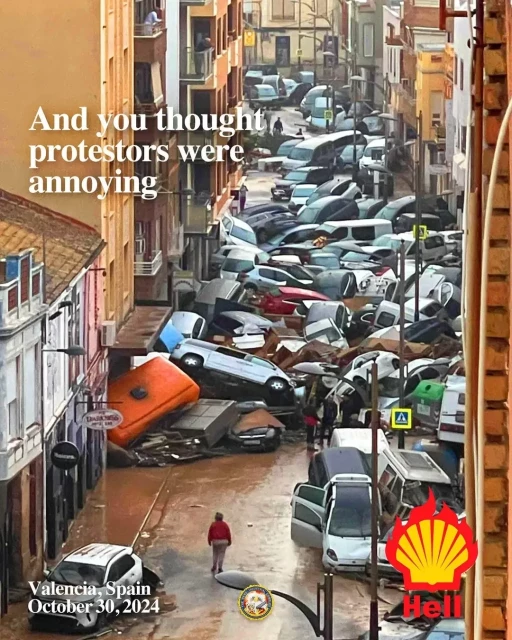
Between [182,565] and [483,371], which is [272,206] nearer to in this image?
[182,565]

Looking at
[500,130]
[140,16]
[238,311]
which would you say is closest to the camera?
[500,130]

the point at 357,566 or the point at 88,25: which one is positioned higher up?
the point at 88,25

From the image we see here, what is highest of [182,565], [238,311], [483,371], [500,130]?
[500,130]

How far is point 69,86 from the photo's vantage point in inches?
189

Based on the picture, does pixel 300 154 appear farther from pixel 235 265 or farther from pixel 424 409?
pixel 424 409

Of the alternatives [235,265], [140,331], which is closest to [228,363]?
[140,331]

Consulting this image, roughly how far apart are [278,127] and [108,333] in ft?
2.84

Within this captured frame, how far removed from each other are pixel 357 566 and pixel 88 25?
1.50 meters

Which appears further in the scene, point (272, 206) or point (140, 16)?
point (272, 206)

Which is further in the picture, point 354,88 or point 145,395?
point 354,88

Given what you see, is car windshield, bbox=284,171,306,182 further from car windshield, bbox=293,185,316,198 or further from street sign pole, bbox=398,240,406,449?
street sign pole, bbox=398,240,406,449

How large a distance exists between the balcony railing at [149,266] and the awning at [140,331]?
0.09m

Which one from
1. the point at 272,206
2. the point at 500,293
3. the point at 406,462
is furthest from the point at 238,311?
the point at 500,293

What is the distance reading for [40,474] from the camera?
4.57m
